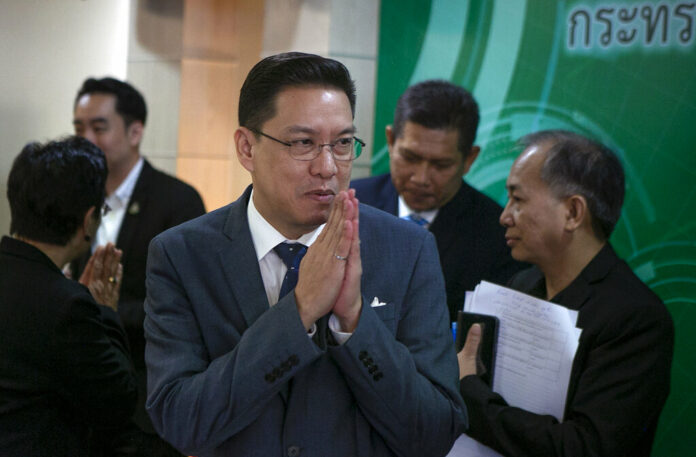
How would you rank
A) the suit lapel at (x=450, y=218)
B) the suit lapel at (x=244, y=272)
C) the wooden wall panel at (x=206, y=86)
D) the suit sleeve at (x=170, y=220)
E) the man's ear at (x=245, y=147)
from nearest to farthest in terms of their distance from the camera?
1. the suit lapel at (x=244, y=272)
2. the man's ear at (x=245, y=147)
3. the suit lapel at (x=450, y=218)
4. the suit sleeve at (x=170, y=220)
5. the wooden wall panel at (x=206, y=86)

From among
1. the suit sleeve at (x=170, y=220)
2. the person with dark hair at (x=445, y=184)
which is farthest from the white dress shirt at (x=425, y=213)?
the suit sleeve at (x=170, y=220)

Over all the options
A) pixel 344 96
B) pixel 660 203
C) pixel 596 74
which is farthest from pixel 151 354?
pixel 596 74

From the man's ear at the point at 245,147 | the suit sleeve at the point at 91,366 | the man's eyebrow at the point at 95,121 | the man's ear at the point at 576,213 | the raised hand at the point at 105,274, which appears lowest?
the suit sleeve at the point at 91,366

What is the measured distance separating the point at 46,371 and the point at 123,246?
1.13 meters

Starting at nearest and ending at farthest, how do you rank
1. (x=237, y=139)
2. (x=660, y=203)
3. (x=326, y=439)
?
(x=326, y=439) → (x=237, y=139) → (x=660, y=203)

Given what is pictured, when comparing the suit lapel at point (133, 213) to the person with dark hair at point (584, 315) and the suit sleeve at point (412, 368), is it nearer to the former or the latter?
the person with dark hair at point (584, 315)

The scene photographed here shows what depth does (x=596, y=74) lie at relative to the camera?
3.18 metres

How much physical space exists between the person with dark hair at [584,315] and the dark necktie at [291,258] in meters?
0.84

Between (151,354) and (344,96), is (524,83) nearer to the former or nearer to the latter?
(344,96)

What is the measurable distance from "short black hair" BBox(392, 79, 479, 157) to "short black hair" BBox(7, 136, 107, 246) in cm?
122

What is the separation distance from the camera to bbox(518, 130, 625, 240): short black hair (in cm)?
231

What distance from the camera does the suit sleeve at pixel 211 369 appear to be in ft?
4.64

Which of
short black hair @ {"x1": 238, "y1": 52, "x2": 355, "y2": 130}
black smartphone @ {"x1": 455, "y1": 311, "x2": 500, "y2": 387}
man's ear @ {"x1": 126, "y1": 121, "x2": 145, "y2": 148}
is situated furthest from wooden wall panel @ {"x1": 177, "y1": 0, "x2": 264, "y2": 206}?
short black hair @ {"x1": 238, "y1": 52, "x2": 355, "y2": 130}

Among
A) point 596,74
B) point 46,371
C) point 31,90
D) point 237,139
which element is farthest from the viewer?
point 596,74
